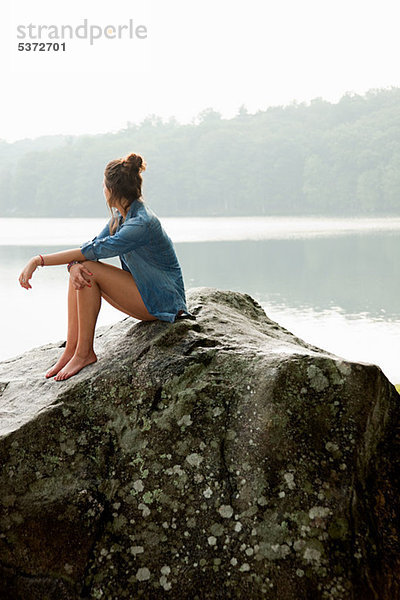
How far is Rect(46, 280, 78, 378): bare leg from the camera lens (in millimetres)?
4820

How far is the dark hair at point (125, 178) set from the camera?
4.71 metres

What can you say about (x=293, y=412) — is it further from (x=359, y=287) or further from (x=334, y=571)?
(x=359, y=287)

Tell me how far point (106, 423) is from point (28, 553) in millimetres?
895

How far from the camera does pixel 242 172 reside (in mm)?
80375

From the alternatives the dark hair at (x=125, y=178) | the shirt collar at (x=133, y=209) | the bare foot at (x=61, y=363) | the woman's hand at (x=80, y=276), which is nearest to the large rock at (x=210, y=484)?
the bare foot at (x=61, y=363)

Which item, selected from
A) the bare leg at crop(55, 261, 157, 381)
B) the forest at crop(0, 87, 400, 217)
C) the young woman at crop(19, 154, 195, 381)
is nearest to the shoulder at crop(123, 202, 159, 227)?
the young woman at crop(19, 154, 195, 381)

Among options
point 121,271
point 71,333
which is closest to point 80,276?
point 121,271

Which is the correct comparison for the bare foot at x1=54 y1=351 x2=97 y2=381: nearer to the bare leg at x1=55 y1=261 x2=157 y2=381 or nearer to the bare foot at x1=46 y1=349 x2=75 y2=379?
the bare leg at x1=55 y1=261 x2=157 y2=381

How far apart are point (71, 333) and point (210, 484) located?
5.24 ft

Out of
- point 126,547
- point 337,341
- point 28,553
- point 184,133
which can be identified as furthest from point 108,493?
point 184,133

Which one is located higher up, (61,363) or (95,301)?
(95,301)

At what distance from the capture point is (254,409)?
13.5ft

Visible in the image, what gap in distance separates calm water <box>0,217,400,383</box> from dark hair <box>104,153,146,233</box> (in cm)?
→ 1151

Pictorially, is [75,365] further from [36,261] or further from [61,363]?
[36,261]
